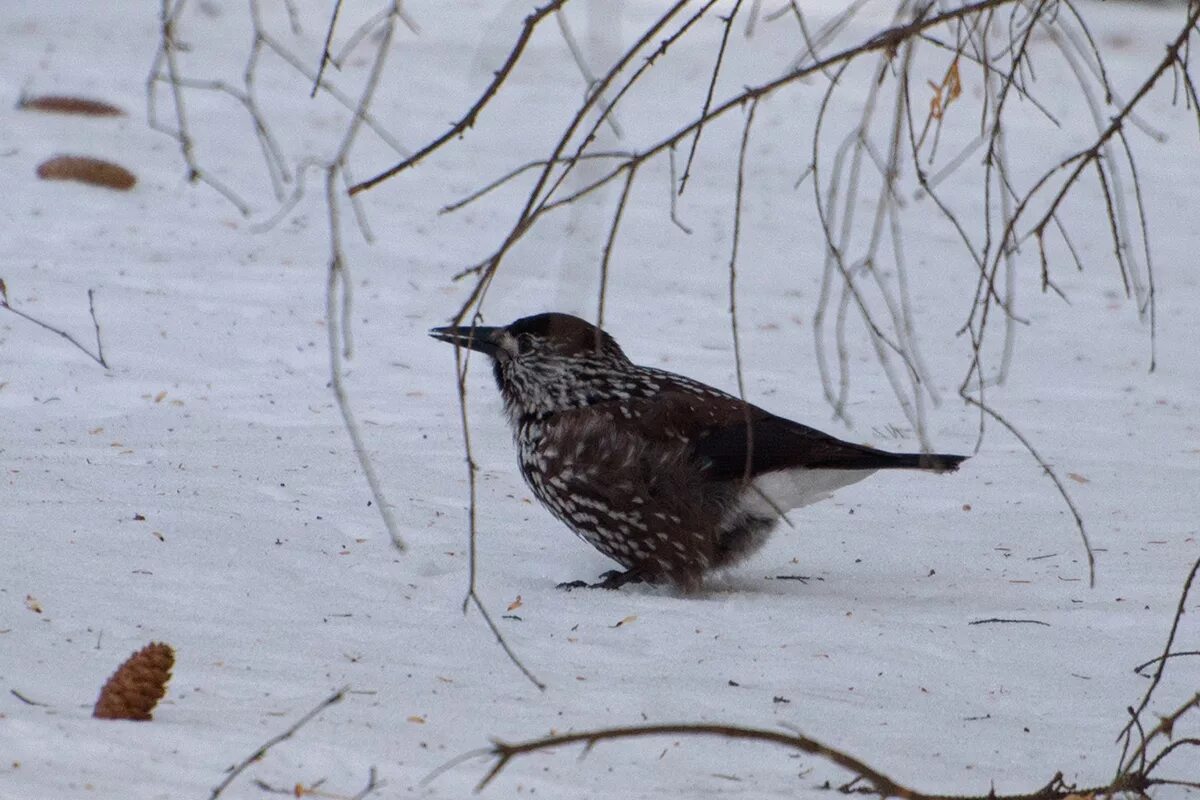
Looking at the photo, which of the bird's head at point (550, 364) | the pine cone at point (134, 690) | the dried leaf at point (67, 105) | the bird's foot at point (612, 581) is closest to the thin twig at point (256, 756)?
the pine cone at point (134, 690)

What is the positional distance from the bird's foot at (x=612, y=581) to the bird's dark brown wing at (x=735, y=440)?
1.19 feet

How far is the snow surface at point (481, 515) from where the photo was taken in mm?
2885

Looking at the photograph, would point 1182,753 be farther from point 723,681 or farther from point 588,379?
point 588,379

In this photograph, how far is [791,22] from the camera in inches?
576

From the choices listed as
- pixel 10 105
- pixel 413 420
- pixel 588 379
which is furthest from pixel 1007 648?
pixel 10 105

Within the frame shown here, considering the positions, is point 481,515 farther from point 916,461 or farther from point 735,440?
point 916,461

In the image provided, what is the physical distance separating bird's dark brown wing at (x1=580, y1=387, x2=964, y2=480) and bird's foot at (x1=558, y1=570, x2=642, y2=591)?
36 centimetres

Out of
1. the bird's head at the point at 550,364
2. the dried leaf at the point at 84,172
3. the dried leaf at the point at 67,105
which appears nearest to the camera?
the bird's head at the point at 550,364

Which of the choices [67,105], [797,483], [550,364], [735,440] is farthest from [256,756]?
[67,105]

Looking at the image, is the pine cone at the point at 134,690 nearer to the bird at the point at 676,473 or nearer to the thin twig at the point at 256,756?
the thin twig at the point at 256,756

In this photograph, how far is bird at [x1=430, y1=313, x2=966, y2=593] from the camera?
168 inches

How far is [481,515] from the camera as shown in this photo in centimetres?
489

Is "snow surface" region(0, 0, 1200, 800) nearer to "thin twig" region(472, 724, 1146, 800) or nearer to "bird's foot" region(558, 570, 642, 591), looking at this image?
"bird's foot" region(558, 570, 642, 591)

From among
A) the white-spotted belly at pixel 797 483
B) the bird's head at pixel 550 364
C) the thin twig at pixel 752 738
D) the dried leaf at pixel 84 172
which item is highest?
the dried leaf at pixel 84 172
